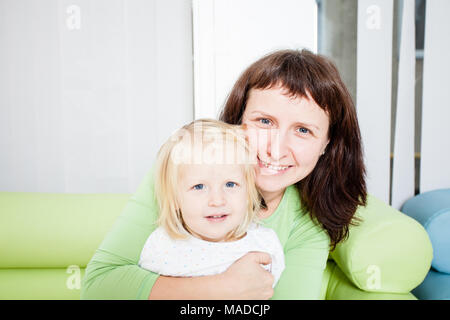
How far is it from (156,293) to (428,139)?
133 centimetres

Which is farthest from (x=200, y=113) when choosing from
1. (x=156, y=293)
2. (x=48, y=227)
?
(x=156, y=293)

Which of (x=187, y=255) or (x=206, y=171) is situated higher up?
(x=206, y=171)

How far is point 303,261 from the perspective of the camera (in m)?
0.83

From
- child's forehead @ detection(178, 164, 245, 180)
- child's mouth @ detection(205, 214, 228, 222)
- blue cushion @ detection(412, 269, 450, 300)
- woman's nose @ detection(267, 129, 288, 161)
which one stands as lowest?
blue cushion @ detection(412, 269, 450, 300)

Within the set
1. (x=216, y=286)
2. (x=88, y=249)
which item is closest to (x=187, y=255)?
(x=216, y=286)

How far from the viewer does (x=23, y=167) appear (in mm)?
1472

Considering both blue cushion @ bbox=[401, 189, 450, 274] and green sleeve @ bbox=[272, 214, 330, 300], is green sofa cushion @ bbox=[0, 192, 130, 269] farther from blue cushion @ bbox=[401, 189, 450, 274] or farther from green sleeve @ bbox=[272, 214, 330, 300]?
blue cushion @ bbox=[401, 189, 450, 274]

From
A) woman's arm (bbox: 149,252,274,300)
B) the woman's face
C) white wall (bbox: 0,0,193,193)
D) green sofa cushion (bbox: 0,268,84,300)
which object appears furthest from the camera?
white wall (bbox: 0,0,193,193)

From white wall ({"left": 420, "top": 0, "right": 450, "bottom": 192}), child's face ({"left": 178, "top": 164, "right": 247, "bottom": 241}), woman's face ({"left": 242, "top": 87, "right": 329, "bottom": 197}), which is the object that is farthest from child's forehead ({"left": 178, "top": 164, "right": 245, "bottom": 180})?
white wall ({"left": 420, "top": 0, "right": 450, "bottom": 192})

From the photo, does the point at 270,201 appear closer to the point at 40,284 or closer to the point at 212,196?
the point at 212,196

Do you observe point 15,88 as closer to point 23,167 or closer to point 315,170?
point 23,167

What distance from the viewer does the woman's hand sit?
0.66 meters

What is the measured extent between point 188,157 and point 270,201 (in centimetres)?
30

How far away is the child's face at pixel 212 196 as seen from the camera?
2.17 ft
